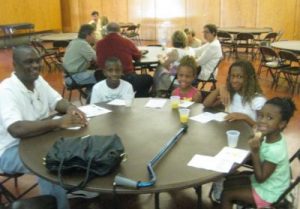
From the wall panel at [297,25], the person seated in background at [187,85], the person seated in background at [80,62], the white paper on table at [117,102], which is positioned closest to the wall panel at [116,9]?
the wall panel at [297,25]

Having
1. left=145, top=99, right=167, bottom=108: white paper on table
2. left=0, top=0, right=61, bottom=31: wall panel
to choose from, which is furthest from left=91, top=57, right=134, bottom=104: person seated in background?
left=0, top=0, right=61, bottom=31: wall panel

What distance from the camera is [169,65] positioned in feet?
16.1

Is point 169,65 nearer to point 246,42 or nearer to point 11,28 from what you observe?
point 246,42

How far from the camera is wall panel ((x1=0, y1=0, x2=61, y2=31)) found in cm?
1280

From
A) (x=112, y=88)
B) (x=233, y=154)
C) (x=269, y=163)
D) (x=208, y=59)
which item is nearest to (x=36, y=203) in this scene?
(x=233, y=154)

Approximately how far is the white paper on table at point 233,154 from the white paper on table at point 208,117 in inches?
21.2

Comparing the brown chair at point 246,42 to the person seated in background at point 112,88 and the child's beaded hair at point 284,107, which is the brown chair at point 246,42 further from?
the child's beaded hair at point 284,107

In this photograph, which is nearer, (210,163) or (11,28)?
(210,163)

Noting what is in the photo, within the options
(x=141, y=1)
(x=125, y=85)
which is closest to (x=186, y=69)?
(x=125, y=85)

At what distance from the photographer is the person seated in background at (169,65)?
4707 mm

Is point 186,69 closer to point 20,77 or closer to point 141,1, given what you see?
point 20,77

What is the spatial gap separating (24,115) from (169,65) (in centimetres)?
272

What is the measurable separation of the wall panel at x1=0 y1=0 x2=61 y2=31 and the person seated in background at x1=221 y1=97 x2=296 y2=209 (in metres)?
12.4

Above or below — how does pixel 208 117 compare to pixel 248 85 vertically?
below
